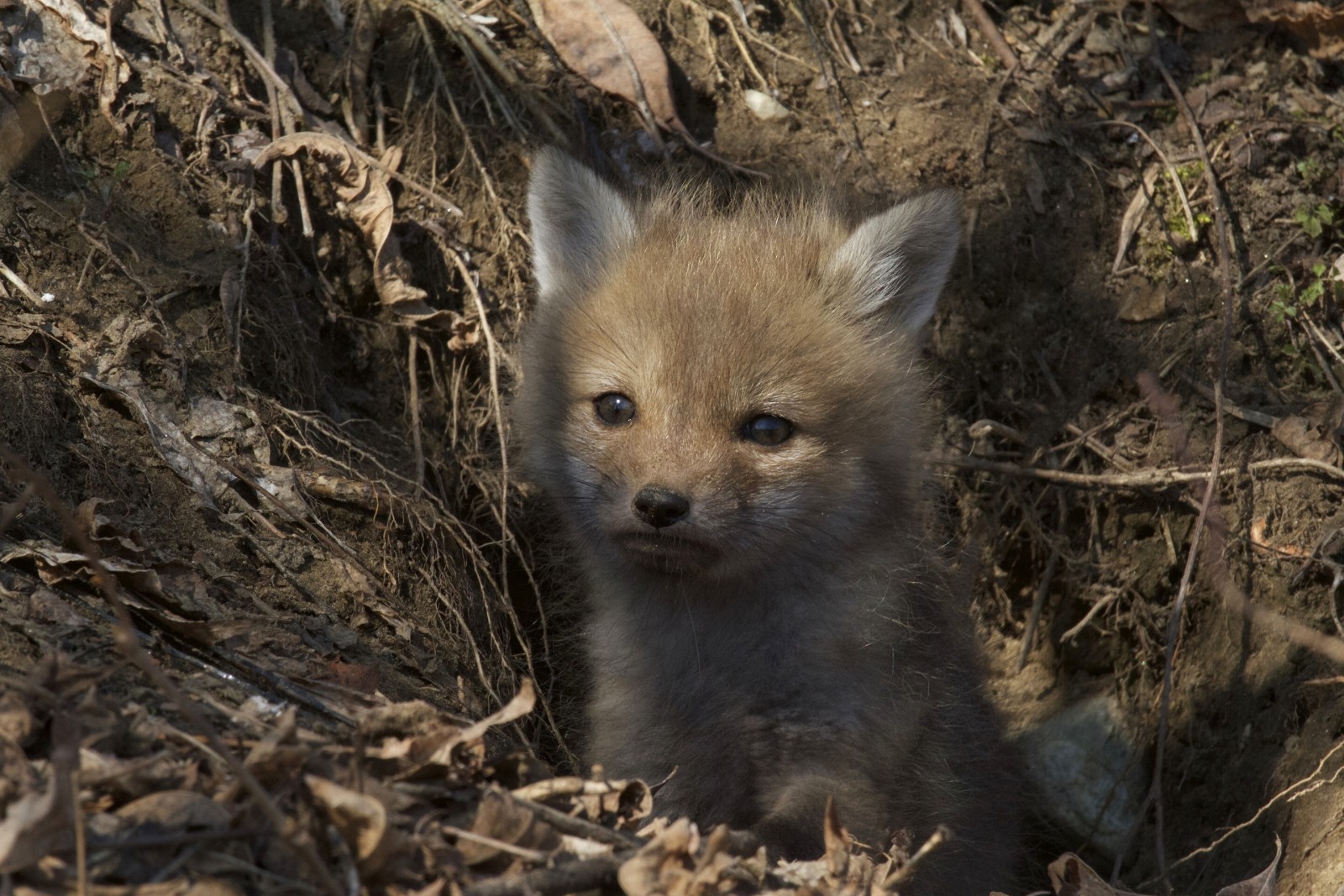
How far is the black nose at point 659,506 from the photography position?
313 centimetres

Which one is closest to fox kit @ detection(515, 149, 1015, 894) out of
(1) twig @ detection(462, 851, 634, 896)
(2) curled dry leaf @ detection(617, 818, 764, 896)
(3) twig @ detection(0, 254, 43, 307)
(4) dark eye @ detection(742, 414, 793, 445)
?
(4) dark eye @ detection(742, 414, 793, 445)

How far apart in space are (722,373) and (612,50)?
2258 mm

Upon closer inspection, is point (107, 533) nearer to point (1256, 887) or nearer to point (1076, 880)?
point (1076, 880)

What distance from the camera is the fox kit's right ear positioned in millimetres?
3934

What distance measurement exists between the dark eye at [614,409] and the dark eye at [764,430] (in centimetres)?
36

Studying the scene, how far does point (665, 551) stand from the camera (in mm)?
3291

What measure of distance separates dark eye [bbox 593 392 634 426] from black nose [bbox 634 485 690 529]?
1.36ft

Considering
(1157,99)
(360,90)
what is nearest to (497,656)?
(360,90)

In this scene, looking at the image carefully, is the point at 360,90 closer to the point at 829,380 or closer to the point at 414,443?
the point at 414,443

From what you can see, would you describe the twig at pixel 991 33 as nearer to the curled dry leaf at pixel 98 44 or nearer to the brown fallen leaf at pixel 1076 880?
the brown fallen leaf at pixel 1076 880

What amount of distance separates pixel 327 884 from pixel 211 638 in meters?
1.20

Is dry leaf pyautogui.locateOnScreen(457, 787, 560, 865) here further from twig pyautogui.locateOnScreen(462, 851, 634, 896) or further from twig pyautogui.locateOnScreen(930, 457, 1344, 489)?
twig pyautogui.locateOnScreen(930, 457, 1344, 489)

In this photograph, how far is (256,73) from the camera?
460 centimetres

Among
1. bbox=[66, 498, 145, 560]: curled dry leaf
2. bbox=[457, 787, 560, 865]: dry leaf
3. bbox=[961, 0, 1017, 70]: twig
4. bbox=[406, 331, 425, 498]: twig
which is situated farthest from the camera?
bbox=[961, 0, 1017, 70]: twig
